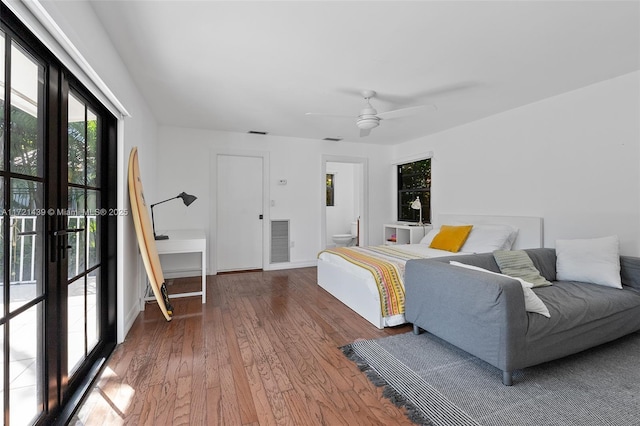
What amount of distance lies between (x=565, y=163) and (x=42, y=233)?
4.37 meters

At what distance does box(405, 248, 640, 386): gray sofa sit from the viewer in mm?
1719

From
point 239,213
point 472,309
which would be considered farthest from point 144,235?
point 472,309

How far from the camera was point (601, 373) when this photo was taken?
187cm

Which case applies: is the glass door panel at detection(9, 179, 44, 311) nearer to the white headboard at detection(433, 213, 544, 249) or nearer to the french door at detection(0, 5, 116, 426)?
the french door at detection(0, 5, 116, 426)

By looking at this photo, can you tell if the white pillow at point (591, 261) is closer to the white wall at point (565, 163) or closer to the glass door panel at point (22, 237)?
the white wall at point (565, 163)

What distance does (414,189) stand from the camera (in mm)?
5312

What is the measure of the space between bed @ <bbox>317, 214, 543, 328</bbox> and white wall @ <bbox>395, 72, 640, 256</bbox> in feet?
0.45

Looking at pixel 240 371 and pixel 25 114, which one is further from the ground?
pixel 25 114

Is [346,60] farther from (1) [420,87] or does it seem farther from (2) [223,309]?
(2) [223,309]

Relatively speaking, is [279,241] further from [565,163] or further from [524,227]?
[565,163]

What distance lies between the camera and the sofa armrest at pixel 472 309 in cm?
170

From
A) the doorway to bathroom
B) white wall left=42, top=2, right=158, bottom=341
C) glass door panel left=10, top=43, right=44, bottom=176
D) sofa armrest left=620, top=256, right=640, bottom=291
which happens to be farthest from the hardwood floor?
the doorway to bathroom

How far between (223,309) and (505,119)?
410cm

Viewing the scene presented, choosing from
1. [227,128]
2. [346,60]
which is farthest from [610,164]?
[227,128]
